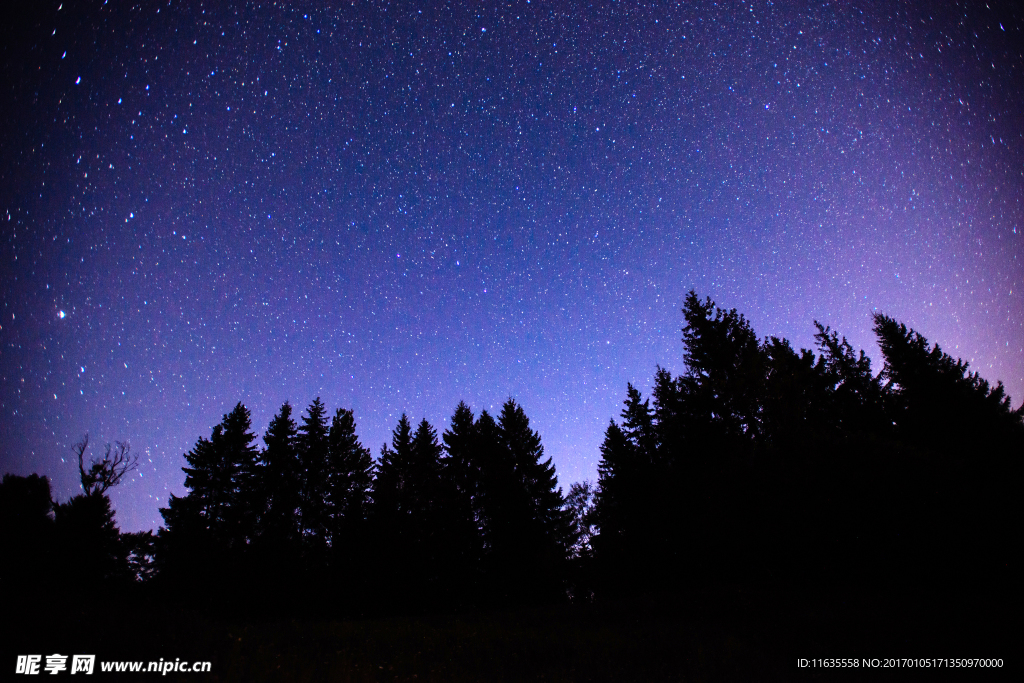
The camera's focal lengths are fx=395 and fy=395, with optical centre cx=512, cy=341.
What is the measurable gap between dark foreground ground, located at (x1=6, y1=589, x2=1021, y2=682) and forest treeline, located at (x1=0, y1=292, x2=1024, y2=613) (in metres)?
2.98

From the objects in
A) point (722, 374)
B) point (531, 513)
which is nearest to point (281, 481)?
point (531, 513)

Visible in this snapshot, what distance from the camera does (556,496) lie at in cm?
2964

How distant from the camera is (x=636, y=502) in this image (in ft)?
80.1

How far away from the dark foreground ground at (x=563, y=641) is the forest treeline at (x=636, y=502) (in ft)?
9.77

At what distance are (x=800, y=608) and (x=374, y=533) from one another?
21761mm

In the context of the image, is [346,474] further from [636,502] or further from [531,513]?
[636,502]

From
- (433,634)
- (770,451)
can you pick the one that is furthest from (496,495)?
(770,451)

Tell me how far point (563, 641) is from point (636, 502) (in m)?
14.3

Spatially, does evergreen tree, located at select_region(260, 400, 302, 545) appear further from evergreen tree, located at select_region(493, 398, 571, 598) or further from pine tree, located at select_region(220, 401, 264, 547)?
evergreen tree, located at select_region(493, 398, 571, 598)

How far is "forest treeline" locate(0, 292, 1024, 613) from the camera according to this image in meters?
14.8

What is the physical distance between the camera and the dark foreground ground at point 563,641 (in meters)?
7.45

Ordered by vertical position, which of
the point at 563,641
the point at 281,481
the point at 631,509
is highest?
the point at 281,481

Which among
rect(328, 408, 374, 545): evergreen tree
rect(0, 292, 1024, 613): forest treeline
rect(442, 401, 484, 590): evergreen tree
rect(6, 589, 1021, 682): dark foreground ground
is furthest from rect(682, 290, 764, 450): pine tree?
rect(328, 408, 374, 545): evergreen tree

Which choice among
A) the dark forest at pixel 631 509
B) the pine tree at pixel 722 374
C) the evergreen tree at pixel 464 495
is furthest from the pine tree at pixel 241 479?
the pine tree at pixel 722 374
